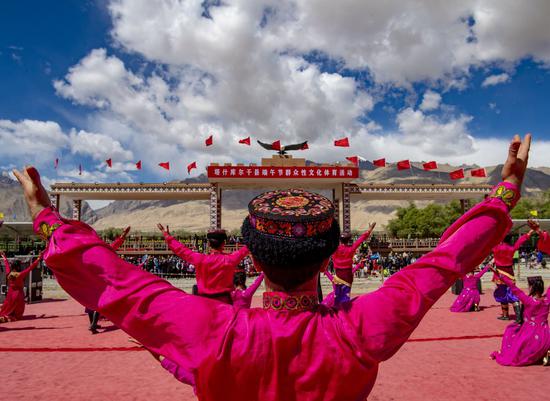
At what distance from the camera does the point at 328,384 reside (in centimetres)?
137

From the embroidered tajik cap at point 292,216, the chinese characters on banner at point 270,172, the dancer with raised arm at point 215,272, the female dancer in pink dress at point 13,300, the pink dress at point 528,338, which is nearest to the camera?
the embroidered tajik cap at point 292,216

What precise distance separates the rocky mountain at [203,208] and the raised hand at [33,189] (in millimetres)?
98787

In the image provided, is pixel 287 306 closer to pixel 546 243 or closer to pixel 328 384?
pixel 328 384

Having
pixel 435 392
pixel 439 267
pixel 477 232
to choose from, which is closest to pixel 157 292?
pixel 439 267

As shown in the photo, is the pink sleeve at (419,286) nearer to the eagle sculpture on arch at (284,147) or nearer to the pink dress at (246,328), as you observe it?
the pink dress at (246,328)

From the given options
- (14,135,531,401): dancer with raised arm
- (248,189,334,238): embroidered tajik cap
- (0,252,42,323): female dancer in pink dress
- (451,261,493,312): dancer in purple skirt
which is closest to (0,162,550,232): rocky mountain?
(0,252,42,323): female dancer in pink dress

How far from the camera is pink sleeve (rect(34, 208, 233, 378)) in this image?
1.35 meters

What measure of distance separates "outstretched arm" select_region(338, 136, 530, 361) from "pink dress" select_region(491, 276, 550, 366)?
520cm

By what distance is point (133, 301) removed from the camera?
4.41 ft

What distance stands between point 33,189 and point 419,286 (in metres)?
1.30

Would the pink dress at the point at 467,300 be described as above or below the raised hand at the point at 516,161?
below

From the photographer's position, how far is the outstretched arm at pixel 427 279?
1.37 metres

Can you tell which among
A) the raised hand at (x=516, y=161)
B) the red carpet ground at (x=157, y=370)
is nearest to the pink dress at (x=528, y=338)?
the red carpet ground at (x=157, y=370)

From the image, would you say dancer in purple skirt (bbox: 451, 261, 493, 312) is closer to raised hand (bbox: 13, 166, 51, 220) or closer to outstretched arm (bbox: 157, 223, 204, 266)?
outstretched arm (bbox: 157, 223, 204, 266)
